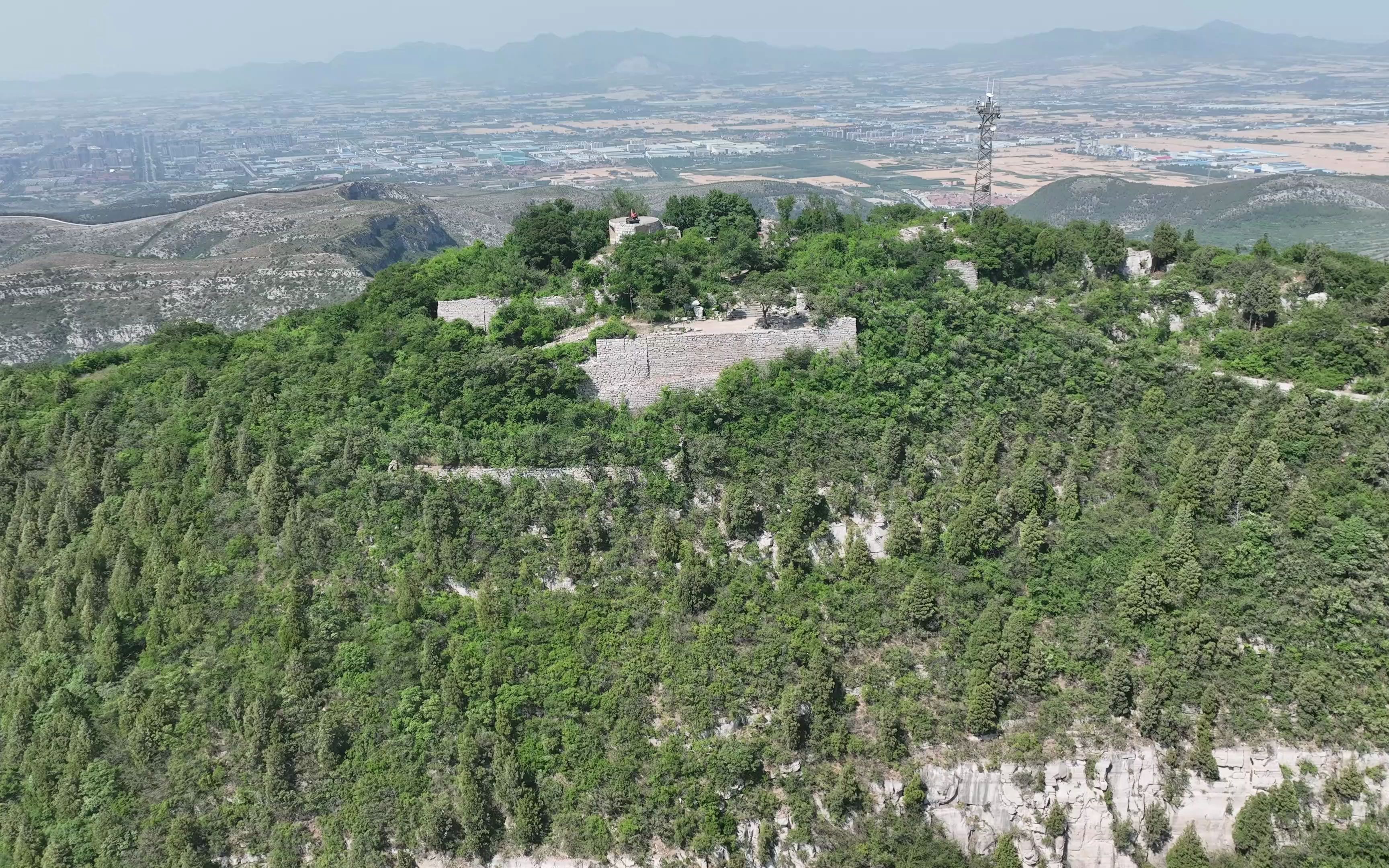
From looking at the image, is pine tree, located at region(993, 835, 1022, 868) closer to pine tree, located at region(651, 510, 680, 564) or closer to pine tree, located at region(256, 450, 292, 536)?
pine tree, located at region(651, 510, 680, 564)

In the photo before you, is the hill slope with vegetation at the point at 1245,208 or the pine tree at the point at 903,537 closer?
the pine tree at the point at 903,537

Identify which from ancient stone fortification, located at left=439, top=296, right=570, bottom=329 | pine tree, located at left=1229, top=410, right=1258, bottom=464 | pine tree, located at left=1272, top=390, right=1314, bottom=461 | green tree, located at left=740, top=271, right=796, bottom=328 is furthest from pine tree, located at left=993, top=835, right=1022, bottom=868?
ancient stone fortification, located at left=439, top=296, right=570, bottom=329

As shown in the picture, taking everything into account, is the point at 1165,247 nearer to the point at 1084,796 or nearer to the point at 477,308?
the point at 1084,796

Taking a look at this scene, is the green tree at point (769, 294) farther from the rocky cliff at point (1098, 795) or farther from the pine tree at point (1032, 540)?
the rocky cliff at point (1098, 795)

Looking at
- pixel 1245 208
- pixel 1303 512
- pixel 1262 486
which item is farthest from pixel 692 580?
pixel 1245 208

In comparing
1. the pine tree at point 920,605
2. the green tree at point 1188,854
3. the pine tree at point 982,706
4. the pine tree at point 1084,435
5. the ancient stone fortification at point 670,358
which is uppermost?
the ancient stone fortification at point 670,358

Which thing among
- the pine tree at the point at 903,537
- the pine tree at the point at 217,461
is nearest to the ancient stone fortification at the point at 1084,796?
the pine tree at the point at 903,537
